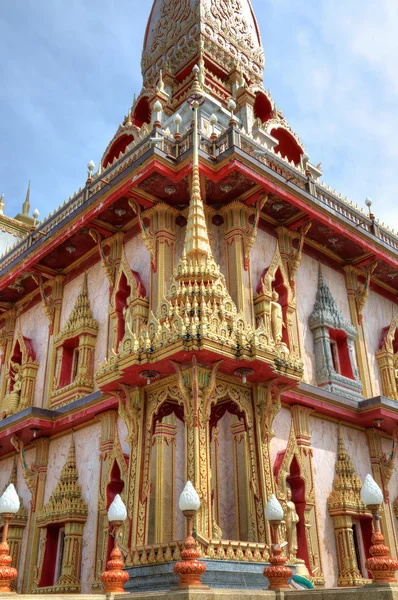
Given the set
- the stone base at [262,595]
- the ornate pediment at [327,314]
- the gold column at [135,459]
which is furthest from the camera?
the ornate pediment at [327,314]

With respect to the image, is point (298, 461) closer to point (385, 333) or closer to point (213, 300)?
point (213, 300)

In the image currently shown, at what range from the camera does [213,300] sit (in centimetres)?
953

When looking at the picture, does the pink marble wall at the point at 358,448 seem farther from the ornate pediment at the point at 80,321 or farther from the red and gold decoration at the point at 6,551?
the red and gold decoration at the point at 6,551

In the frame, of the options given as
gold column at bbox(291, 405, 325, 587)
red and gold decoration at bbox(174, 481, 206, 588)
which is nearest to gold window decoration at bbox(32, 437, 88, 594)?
gold column at bbox(291, 405, 325, 587)

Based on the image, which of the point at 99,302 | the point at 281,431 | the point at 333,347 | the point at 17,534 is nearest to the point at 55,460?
the point at 17,534

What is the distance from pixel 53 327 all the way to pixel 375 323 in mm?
8591

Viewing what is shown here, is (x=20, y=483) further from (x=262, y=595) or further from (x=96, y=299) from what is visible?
(x=262, y=595)

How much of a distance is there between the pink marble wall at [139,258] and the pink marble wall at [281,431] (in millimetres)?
3785

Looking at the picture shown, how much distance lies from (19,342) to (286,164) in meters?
8.65

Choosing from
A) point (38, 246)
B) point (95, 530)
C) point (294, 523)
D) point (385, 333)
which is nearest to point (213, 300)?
point (294, 523)

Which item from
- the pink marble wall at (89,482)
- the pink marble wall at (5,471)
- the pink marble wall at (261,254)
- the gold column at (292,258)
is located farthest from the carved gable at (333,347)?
the pink marble wall at (5,471)

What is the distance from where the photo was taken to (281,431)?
12297 millimetres

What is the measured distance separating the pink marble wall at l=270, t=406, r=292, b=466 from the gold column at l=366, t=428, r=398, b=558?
9.49 ft

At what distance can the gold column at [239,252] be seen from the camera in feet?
41.2
